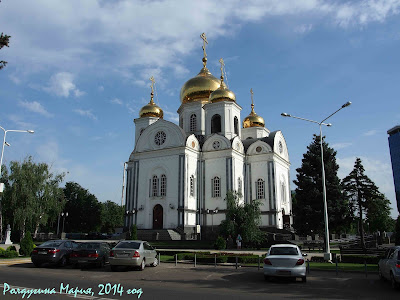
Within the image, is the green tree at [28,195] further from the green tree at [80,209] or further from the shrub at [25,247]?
the green tree at [80,209]

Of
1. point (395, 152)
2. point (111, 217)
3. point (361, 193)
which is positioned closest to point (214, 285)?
point (361, 193)

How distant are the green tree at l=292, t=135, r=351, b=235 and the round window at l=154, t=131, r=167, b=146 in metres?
16.0

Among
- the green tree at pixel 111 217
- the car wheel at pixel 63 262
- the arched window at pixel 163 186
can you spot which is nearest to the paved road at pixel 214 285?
the car wheel at pixel 63 262

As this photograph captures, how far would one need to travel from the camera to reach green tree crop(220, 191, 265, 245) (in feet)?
91.7

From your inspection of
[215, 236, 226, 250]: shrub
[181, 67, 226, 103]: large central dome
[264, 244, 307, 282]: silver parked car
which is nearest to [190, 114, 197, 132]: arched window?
[181, 67, 226, 103]: large central dome

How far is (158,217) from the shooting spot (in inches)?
1517

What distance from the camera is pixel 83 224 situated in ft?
222

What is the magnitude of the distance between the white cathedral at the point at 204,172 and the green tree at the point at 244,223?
28.4ft

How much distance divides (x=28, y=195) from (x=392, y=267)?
36814 mm

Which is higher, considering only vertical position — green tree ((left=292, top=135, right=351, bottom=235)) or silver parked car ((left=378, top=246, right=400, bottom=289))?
green tree ((left=292, top=135, right=351, bottom=235))

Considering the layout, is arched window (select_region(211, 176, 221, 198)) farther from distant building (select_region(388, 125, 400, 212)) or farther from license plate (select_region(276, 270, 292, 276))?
distant building (select_region(388, 125, 400, 212))

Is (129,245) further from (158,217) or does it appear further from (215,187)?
(215,187)

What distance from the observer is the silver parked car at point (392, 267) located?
10.6 metres

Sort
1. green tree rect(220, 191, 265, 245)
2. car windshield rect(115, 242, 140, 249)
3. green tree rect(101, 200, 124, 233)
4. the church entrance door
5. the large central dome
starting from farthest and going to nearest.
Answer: green tree rect(101, 200, 124, 233)
the large central dome
the church entrance door
green tree rect(220, 191, 265, 245)
car windshield rect(115, 242, 140, 249)
